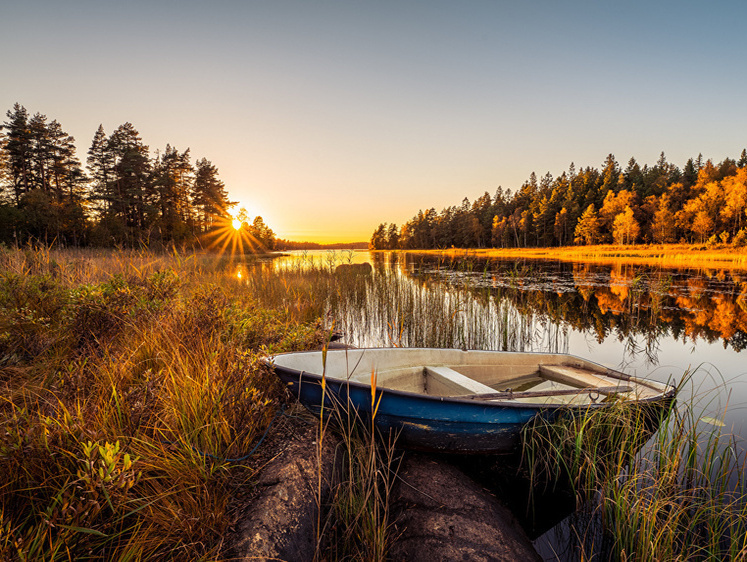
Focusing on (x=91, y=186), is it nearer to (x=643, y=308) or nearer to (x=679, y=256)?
(x=643, y=308)

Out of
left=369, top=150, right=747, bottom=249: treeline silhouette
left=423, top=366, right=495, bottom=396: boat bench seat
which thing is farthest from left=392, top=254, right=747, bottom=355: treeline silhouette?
left=369, top=150, right=747, bottom=249: treeline silhouette

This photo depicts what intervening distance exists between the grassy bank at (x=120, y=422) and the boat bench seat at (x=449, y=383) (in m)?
1.93

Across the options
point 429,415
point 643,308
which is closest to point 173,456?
point 429,415

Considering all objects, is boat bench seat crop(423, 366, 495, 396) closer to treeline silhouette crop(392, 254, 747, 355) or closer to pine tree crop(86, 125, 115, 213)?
treeline silhouette crop(392, 254, 747, 355)

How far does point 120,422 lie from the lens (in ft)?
7.56

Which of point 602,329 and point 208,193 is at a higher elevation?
point 208,193

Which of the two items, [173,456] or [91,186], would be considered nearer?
[173,456]

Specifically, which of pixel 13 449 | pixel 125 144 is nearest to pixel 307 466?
pixel 13 449

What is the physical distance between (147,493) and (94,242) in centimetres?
3723

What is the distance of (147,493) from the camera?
2.03m

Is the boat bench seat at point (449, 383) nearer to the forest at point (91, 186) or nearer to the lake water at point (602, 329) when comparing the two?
the lake water at point (602, 329)

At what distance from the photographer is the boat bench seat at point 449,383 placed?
374cm

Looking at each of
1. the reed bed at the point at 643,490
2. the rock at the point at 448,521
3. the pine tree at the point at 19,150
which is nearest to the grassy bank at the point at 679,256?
the reed bed at the point at 643,490

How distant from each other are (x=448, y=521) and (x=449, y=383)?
1.70 m
